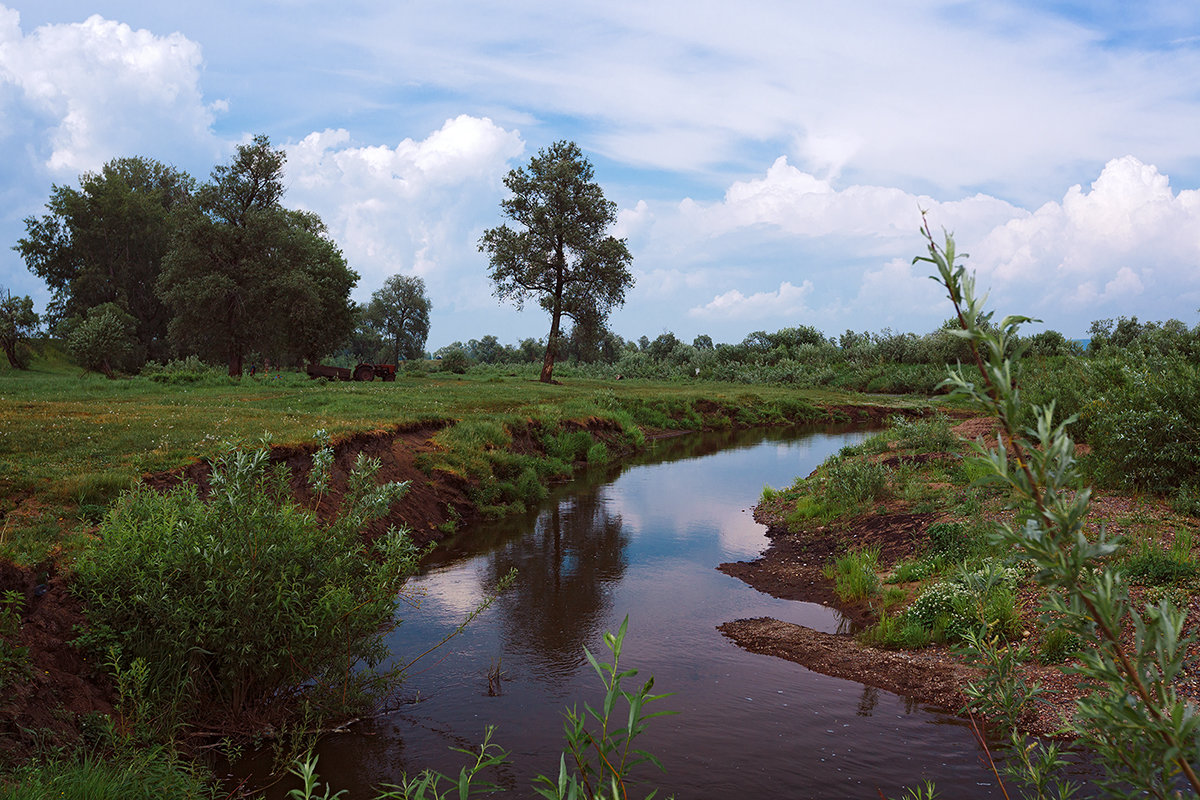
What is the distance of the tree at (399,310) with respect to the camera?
10144 centimetres

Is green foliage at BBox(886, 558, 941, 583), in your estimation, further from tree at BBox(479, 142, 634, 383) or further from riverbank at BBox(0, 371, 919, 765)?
tree at BBox(479, 142, 634, 383)

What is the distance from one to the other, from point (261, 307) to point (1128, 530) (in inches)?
1528

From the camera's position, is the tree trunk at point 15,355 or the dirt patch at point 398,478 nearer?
the dirt patch at point 398,478

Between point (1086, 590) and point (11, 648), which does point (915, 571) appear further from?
point (11, 648)

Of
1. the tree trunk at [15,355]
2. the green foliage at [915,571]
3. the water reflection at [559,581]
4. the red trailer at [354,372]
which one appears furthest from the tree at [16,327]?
the green foliage at [915,571]

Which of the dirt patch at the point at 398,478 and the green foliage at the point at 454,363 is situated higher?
the green foliage at the point at 454,363

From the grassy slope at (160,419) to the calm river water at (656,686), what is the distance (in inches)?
132

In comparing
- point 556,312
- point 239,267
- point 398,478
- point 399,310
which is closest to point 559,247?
point 556,312

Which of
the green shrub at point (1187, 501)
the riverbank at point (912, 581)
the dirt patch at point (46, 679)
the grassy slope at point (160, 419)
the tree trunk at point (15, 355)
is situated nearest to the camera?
the dirt patch at point (46, 679)

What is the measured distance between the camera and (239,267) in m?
38.1

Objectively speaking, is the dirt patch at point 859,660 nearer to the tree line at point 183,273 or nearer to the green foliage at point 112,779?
the green foliage at point 112,779

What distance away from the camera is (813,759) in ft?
21.7

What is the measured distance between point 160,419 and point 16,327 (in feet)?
121

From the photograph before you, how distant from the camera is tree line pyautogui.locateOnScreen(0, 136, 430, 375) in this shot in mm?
37469
